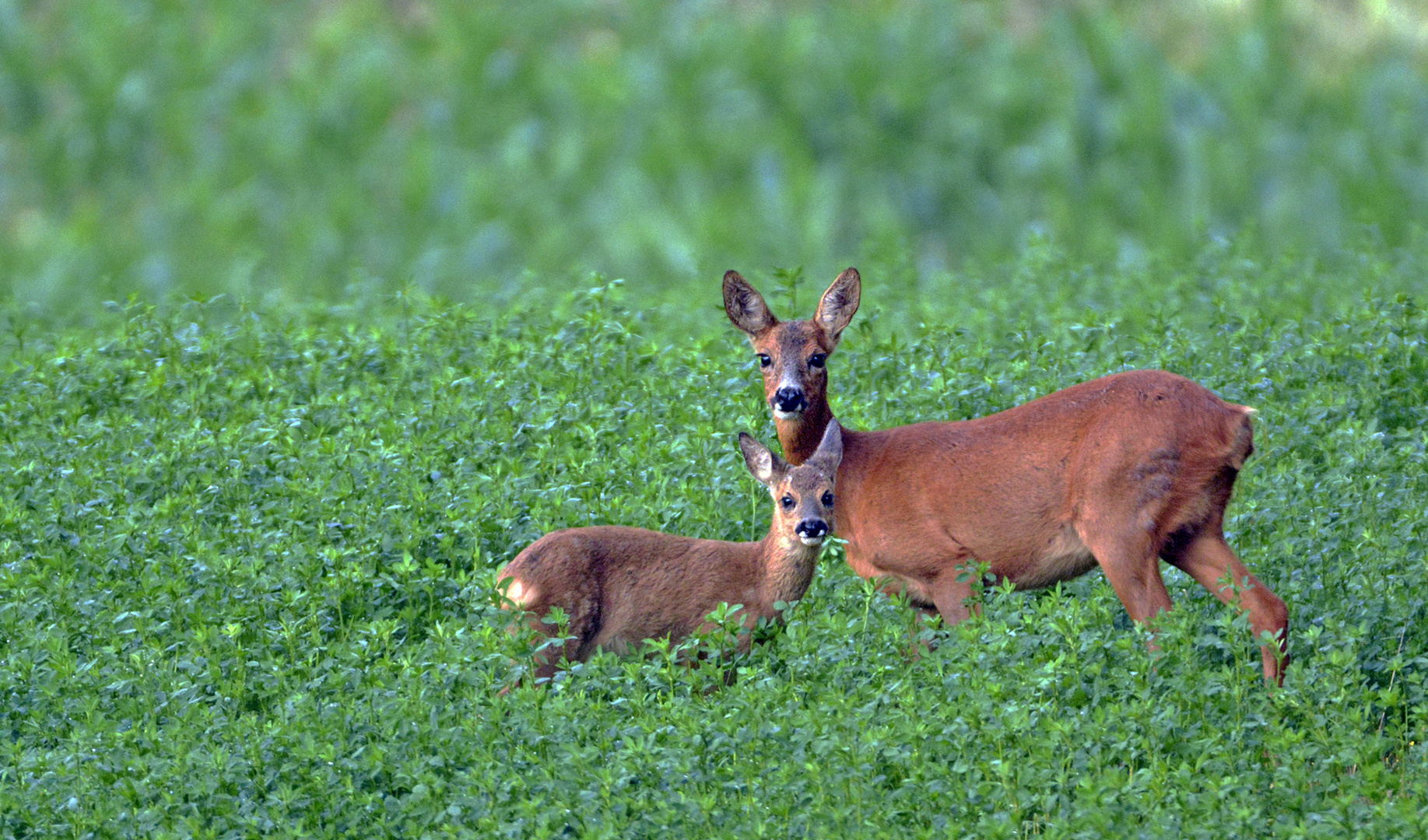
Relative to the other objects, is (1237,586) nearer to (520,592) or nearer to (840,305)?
(840,305)

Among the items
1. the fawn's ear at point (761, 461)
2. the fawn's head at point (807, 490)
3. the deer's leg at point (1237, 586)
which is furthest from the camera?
the fawn's ear at point (761, 461)

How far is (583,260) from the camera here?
43.4 feet

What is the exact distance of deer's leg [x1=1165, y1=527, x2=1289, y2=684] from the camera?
6691 mm

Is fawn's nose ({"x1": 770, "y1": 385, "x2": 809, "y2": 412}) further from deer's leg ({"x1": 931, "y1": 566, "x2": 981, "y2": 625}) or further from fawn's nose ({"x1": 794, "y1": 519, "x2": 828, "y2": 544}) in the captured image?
deer's leg ({"x1": 931, "y1": 566, "x2": 981, "y2": 625})

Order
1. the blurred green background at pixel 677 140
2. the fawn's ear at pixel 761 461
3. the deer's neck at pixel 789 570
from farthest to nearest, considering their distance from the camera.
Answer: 1. the blurred green background at pixel 677 140
2. the fawn's ear at pixel 761 461
3. the deer's neck at pixel 789 570

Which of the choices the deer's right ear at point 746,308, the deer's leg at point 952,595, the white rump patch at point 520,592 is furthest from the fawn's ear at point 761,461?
the white rump patch at point 520,592

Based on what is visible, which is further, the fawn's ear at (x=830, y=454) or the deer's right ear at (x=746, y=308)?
the deer's right ear at (x=746, y=308)

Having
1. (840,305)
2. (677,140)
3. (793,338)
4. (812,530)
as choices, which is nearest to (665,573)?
(812,530)

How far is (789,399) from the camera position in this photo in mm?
8062

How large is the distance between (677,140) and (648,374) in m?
3.89

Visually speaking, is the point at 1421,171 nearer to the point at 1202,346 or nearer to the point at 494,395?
the point at 1202,346

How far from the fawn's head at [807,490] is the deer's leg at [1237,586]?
1.31 m

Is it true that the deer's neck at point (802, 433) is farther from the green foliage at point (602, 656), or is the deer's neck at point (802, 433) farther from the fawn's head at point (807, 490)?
the green foliage at point (602, 656)

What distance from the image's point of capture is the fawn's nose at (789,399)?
806cm
